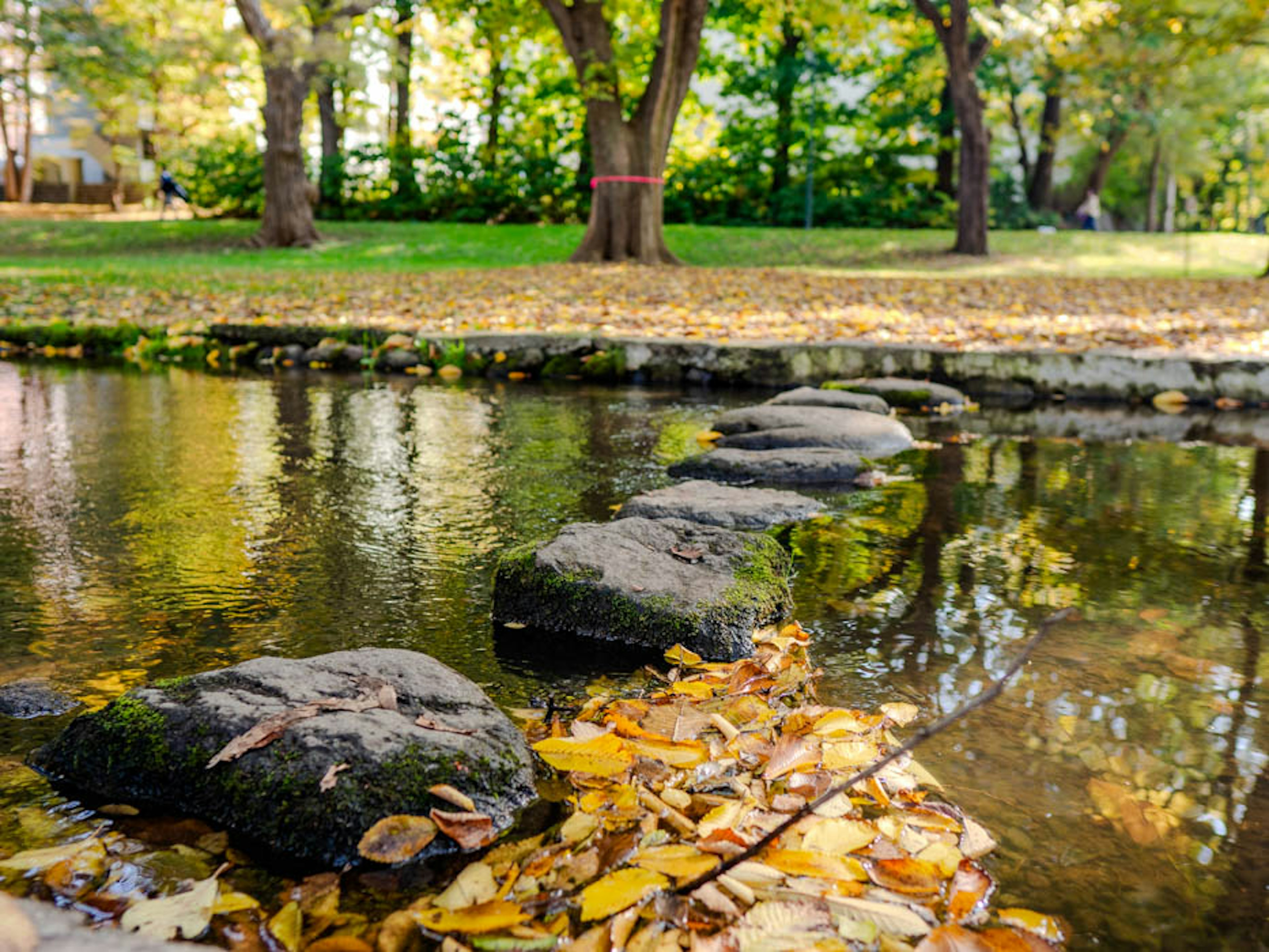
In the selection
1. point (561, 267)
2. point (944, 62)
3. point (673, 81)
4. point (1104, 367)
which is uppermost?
point (944, 62)

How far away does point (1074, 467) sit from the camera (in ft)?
17.0

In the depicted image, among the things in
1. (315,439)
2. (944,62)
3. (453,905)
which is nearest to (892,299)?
(315,439)

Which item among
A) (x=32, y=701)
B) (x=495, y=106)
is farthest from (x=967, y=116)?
(x=32, y=701)

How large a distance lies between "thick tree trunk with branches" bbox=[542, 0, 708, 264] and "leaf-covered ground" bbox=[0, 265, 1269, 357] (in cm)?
138

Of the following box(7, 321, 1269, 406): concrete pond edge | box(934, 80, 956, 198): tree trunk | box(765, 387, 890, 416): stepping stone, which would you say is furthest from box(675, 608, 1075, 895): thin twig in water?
box(934, 80, 956, 198): tree trunk

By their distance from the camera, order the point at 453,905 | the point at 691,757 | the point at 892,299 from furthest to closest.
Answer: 1. the point at 892,299
2. the point at 691,757
3. the point at 453,905

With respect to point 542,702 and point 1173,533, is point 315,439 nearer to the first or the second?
point 542,702

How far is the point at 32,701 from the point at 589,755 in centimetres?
122

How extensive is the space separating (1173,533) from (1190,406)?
3641mm

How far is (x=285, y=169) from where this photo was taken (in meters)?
18.9

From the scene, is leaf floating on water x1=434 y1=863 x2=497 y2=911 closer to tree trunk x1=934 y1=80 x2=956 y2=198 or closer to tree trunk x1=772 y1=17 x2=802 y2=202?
tree trunk x1=772 y1=17 x2=802 y2=202

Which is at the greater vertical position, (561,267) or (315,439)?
(561,267)

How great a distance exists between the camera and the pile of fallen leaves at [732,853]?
5.30 feet

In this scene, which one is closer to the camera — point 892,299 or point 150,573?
point 150,573
